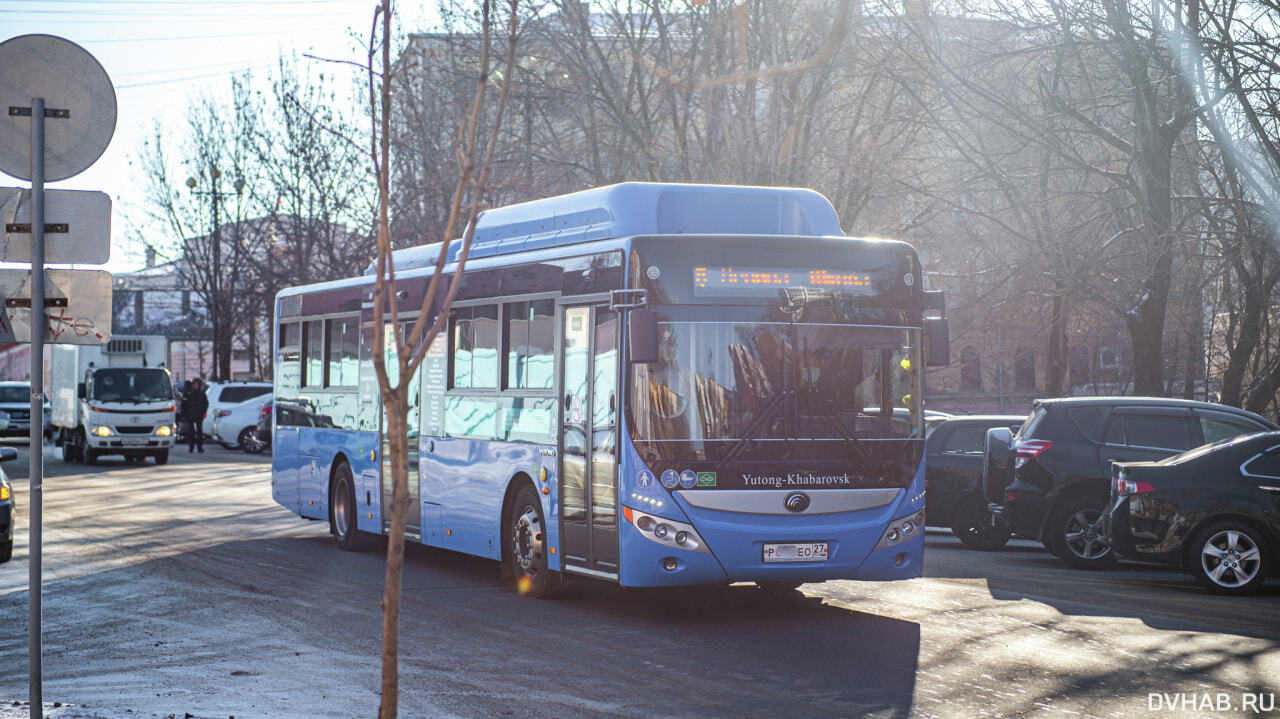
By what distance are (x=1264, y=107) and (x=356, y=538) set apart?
38.6 feet

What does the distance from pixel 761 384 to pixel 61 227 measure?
17.9 ft

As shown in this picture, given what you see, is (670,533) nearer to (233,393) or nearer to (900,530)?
(900,530)

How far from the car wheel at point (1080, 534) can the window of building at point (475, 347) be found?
6123 millimetres

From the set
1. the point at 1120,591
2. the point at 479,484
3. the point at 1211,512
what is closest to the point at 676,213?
the point at 479,484

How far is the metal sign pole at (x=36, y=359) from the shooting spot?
6.16 meters

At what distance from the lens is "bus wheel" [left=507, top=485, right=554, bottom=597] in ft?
39.4

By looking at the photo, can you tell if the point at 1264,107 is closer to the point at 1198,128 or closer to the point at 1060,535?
the point at 1198,128

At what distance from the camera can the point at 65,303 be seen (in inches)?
262

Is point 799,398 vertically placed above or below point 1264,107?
below

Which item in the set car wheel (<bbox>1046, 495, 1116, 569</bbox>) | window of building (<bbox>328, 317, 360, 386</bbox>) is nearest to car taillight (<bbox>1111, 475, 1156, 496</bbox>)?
car wheel (<bbox>1046, 495, 1116, 569</bbox>)

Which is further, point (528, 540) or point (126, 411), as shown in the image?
point (126, 411)

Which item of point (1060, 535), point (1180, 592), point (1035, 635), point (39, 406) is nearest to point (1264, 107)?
point (1060, 535)

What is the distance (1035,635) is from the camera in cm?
1018

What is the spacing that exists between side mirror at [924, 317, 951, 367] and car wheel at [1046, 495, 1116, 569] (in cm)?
476
